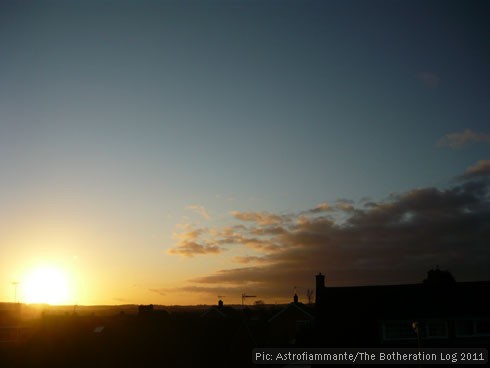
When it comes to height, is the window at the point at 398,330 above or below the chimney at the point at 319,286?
below

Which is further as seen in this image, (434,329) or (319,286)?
(319,286)

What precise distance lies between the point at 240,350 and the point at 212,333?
3.48 metres

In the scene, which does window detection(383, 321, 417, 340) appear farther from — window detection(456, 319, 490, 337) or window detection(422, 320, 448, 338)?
window detection(456, 319, 490, 337)

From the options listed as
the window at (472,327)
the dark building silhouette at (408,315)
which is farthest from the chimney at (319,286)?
the window at (472,327)

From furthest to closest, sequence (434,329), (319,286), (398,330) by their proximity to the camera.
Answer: (319,286) → (398,330) → (434,329)

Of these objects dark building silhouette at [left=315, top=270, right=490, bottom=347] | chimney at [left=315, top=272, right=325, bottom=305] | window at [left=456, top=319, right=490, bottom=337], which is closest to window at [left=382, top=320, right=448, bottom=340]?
dark building silhouette at [left=315, top=270, right=490, bottom=347]

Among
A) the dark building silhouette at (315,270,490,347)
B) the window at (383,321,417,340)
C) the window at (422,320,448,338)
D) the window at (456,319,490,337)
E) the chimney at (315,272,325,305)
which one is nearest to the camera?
the window at (456,319,490,337)

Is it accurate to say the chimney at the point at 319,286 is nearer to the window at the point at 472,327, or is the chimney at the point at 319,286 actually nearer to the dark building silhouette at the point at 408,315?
the dark building silhouette at the point at 408,315

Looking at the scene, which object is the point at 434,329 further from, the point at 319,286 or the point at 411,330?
the point at 319,286

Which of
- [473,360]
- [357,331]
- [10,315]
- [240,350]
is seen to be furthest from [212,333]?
[10,315]

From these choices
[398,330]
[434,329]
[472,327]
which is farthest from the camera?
[398,330]

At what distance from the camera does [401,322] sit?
36.4 m

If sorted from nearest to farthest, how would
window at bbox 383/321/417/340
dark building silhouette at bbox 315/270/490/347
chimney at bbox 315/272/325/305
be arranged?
1. dark building silhouette at bbox 315/270/490/347
2. window at bbox 383/321/417/340
3. chimney at bbox 315/272/325/305

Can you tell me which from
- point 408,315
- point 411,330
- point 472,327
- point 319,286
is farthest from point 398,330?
point 319,286
